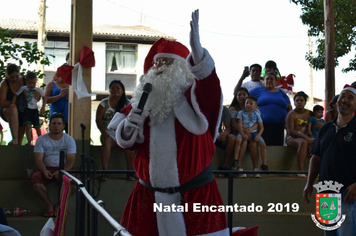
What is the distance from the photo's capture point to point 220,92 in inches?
116

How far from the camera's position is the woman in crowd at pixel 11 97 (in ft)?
20.3

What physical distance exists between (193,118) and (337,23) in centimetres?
844

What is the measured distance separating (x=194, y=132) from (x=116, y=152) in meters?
3.62

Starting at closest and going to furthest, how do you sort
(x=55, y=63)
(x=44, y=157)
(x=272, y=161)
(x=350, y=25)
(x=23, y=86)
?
(x=44, y=157) < (x=23, y=86) < (x=272, y=161) < (x=350, y=25) < (x=55, y=63)

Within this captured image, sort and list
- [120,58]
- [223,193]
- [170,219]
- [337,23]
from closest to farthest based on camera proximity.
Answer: [170,219], [223,193], [337,23], [120,58]

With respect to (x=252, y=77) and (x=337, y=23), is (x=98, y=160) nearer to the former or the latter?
(x=252, y=77)

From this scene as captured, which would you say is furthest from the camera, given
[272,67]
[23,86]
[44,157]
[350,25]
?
[350,25]

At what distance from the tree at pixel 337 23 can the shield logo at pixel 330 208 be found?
712 centimetres

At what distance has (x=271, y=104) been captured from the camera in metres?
6.92

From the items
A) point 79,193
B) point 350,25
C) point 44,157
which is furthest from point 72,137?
point 350,25

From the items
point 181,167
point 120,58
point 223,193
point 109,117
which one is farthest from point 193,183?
point 120,58

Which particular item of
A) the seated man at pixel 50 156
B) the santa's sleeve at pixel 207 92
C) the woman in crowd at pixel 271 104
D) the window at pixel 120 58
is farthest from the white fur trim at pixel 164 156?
the window at pixel 120 58

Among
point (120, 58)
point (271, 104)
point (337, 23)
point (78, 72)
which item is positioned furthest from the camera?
point (120, 58)

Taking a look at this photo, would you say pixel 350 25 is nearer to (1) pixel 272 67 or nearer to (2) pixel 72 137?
(1) pixel 272 67
